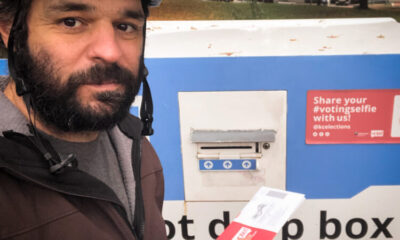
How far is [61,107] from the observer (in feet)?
3.17

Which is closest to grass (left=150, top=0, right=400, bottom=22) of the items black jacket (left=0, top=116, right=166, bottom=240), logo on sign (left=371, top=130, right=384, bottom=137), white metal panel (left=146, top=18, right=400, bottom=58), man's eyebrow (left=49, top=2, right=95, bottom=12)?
white metal panel (left=146, top=18, right=400, bottom=58)

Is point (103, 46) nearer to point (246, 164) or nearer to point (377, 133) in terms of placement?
point (246, 164)

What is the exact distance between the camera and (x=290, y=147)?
161cm

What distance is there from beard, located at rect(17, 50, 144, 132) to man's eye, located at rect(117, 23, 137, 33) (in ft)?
0.45

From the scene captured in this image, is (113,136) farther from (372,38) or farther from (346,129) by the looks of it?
(372,38)

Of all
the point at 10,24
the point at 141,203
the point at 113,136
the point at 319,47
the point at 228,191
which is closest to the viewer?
the point at 10,24

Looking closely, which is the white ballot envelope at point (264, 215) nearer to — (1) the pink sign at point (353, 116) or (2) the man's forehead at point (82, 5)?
(1) the pink sign at point (353, 116)

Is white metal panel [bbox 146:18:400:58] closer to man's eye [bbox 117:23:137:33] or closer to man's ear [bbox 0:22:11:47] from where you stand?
man's eye [bbox 117:23:137:33]

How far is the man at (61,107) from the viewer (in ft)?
2.92

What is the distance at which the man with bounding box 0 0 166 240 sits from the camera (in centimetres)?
89

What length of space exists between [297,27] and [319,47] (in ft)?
0.41

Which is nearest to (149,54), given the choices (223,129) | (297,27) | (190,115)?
(190,115)

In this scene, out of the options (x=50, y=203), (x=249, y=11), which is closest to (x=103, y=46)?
(x=50, y=203)

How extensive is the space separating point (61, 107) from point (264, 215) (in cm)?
89
